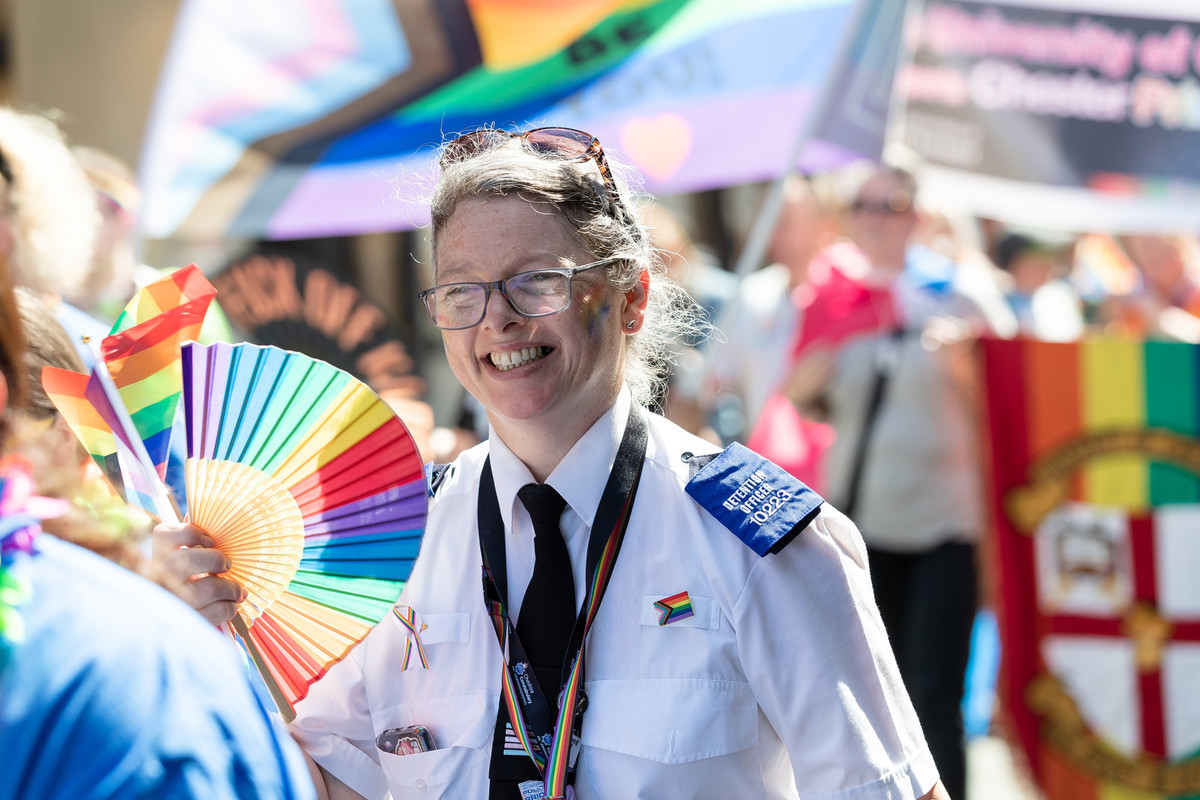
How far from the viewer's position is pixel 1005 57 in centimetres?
461

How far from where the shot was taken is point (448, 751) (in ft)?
5.81

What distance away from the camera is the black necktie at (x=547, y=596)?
1.75 metres

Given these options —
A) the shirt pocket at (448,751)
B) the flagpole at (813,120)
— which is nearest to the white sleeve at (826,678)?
the shirt pocket at (448,751)

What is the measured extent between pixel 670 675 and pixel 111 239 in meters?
2.50

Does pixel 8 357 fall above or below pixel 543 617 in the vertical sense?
above

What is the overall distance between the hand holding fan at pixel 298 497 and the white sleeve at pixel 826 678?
1.63 ft

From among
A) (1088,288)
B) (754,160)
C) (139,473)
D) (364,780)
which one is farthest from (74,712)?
(1088,288)

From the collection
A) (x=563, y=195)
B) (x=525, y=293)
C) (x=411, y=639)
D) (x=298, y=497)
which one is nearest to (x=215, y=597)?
(x=298, y=497)

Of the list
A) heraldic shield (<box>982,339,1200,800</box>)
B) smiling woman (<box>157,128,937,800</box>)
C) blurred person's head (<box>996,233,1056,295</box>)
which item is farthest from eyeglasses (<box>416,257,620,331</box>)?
blurred person's head (<box>996,233,1056,295</box>)

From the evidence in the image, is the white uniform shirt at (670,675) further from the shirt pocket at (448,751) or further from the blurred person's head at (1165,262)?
the blurred person's head at (1165,262)

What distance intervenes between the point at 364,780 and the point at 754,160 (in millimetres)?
2648

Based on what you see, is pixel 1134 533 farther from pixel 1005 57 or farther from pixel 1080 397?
pixel 1005 57

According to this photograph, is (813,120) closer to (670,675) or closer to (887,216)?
(887,216)

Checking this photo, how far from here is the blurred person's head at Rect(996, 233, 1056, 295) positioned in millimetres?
6730
